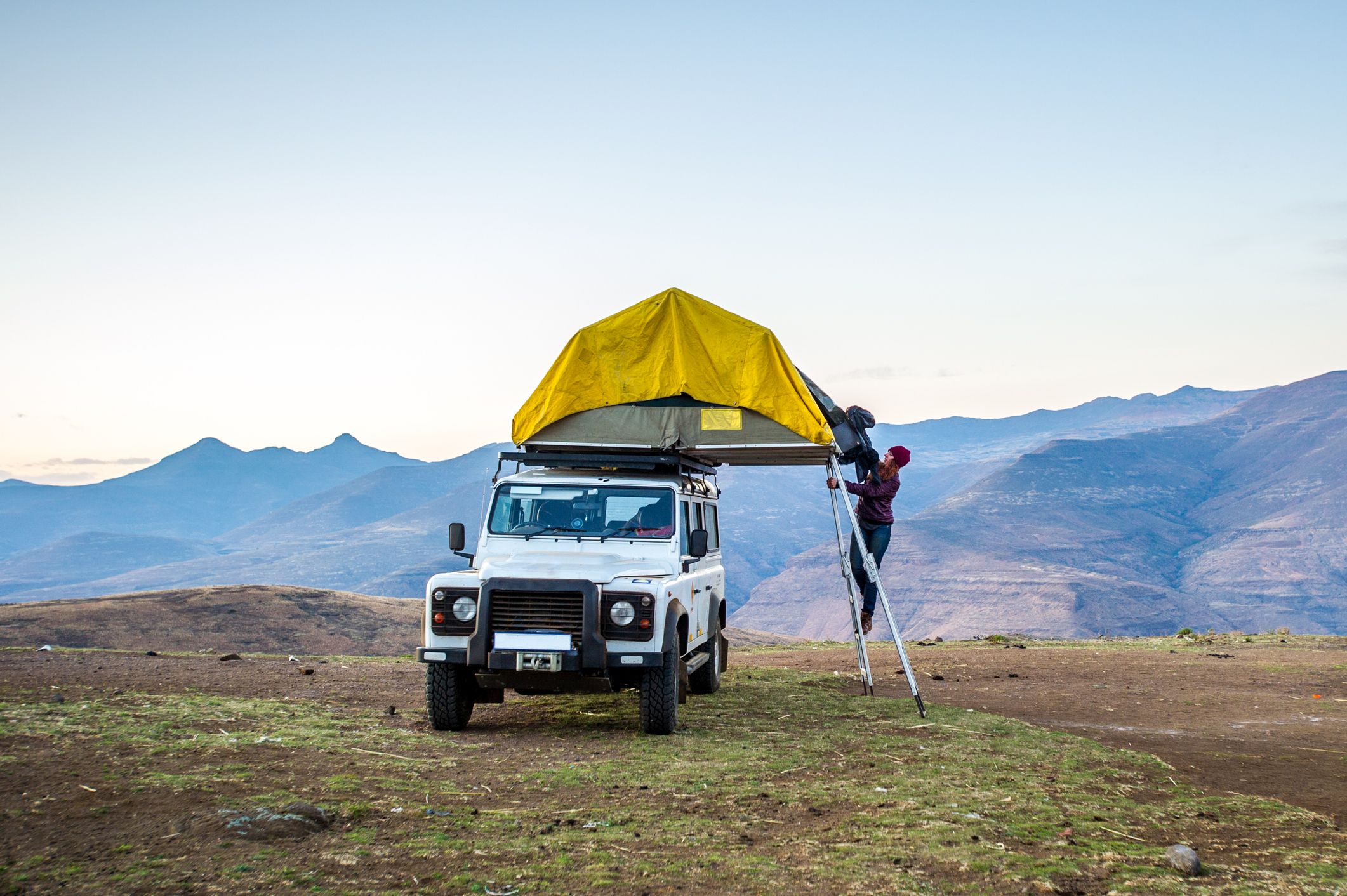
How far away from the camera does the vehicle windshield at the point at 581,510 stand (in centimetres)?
1052

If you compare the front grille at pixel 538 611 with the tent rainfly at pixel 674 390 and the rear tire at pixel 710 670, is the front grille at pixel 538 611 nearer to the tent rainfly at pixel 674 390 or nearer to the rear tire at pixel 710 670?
the tent rainfly at pixel 674 390

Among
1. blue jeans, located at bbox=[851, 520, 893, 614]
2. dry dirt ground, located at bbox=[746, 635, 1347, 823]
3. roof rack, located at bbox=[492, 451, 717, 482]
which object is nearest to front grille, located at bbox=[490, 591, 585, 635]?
roof rack, located at bbox=[492, 451, 717, 482]

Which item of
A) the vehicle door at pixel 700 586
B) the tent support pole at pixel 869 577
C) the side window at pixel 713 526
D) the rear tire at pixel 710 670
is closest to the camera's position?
the vehicle door at pixel 700 586

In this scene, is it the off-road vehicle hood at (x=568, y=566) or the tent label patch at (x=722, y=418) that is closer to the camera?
the off-road vehicle hood at (x=568, y=566)

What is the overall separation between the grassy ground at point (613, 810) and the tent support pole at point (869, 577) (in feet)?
3.20

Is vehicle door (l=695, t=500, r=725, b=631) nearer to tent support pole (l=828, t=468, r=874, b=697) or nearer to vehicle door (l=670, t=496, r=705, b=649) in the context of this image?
vehicle door (l=670, t=496, r=705, b=649)

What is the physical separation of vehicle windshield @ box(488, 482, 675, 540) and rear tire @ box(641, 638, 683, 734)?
5.68ft

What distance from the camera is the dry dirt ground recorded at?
820 cm

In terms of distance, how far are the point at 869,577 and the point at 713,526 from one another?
7.14ft

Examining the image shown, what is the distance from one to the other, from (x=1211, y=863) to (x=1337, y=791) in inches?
106

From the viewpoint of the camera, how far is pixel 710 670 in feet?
40.5

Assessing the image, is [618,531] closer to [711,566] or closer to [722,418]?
[722,418]

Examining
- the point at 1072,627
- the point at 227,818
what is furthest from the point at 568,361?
the point at 1072,627

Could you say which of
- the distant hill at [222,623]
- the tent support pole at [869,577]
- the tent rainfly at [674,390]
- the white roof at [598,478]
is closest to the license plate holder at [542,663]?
the white roof at [598,478]
